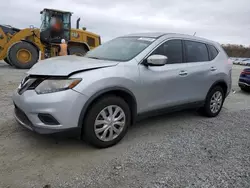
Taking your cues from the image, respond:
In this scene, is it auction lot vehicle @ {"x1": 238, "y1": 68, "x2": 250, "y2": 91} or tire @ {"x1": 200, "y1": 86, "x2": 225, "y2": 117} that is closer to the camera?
tire @ {"x1": 200, "y1": 86, "x2": 225, "y2": 117}

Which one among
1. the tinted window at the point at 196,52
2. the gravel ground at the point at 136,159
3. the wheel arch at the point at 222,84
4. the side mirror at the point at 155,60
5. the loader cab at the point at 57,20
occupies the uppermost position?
the loader cab at the point at 57,20

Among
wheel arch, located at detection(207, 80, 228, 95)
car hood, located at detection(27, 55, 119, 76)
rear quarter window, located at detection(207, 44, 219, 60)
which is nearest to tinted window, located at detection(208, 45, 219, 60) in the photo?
rear quarter window, located at detection(207, 44, 219, 60)

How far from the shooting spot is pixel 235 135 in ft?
13.3

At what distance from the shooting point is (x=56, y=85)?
2.87m

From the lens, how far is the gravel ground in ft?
8.33

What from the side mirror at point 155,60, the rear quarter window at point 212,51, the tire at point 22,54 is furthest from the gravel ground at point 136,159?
the tire at point 22,54

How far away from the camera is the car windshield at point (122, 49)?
3661mm

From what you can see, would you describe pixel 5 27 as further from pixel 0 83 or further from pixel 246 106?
pixel 246 106

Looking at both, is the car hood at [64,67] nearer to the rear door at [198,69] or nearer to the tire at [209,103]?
the rear door at [198,69]

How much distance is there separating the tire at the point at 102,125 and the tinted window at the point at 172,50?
3.67 feet

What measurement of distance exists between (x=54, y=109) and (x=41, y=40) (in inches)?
403

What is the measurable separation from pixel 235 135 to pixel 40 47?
10.5m

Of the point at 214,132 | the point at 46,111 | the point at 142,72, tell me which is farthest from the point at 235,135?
the point at 46,111

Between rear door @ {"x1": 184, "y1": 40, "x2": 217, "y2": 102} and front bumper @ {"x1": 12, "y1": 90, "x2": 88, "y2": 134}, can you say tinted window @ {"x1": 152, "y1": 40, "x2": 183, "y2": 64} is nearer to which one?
rear door @ {"x1": 184, "y1": 40, "x2": 217, "y2": 102}
